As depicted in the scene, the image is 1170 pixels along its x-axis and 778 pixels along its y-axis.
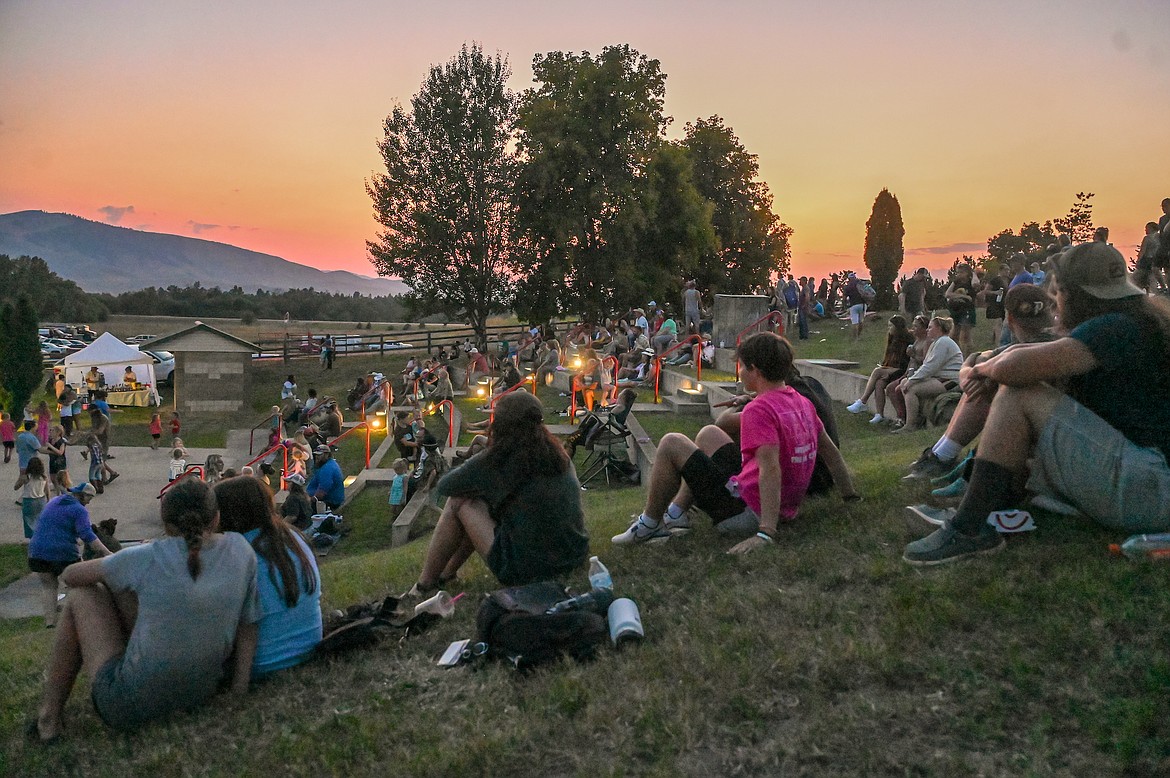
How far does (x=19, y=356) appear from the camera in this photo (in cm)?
3600

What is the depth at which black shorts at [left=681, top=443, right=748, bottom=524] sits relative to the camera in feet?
17.5

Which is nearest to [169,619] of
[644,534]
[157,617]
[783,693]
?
[157,617]

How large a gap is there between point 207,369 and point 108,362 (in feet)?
15.6

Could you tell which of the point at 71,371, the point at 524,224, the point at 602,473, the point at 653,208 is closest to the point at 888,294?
the point at 653,208

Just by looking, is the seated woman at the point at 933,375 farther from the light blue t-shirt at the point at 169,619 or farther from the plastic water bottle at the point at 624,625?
the light blue t-shirt at the point at 169,619

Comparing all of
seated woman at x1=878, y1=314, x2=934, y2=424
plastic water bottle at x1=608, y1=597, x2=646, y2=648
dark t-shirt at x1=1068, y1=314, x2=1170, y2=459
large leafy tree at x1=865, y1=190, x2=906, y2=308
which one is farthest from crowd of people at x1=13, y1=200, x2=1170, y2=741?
large leafy tree at x1=865, y1=190, x2=906, y2=308

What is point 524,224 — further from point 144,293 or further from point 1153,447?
point 144,293

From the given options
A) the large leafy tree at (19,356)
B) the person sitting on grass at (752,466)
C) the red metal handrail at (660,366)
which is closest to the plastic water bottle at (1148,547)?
the person sitting on grass at (752,466)

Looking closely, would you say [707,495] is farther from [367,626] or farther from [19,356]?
[19,356]

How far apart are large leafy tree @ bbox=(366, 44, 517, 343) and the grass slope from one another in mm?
33641

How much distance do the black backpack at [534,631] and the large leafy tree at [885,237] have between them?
48781mm

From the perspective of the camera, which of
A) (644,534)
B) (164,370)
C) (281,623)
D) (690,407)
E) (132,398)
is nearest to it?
(281,623)

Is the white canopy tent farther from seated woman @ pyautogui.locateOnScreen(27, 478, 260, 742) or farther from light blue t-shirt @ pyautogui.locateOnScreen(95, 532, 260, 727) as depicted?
light blue t-shirt @ pyautogui.locateOnScreen(95, 532, 260, 727)

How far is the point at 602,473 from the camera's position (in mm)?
13227
